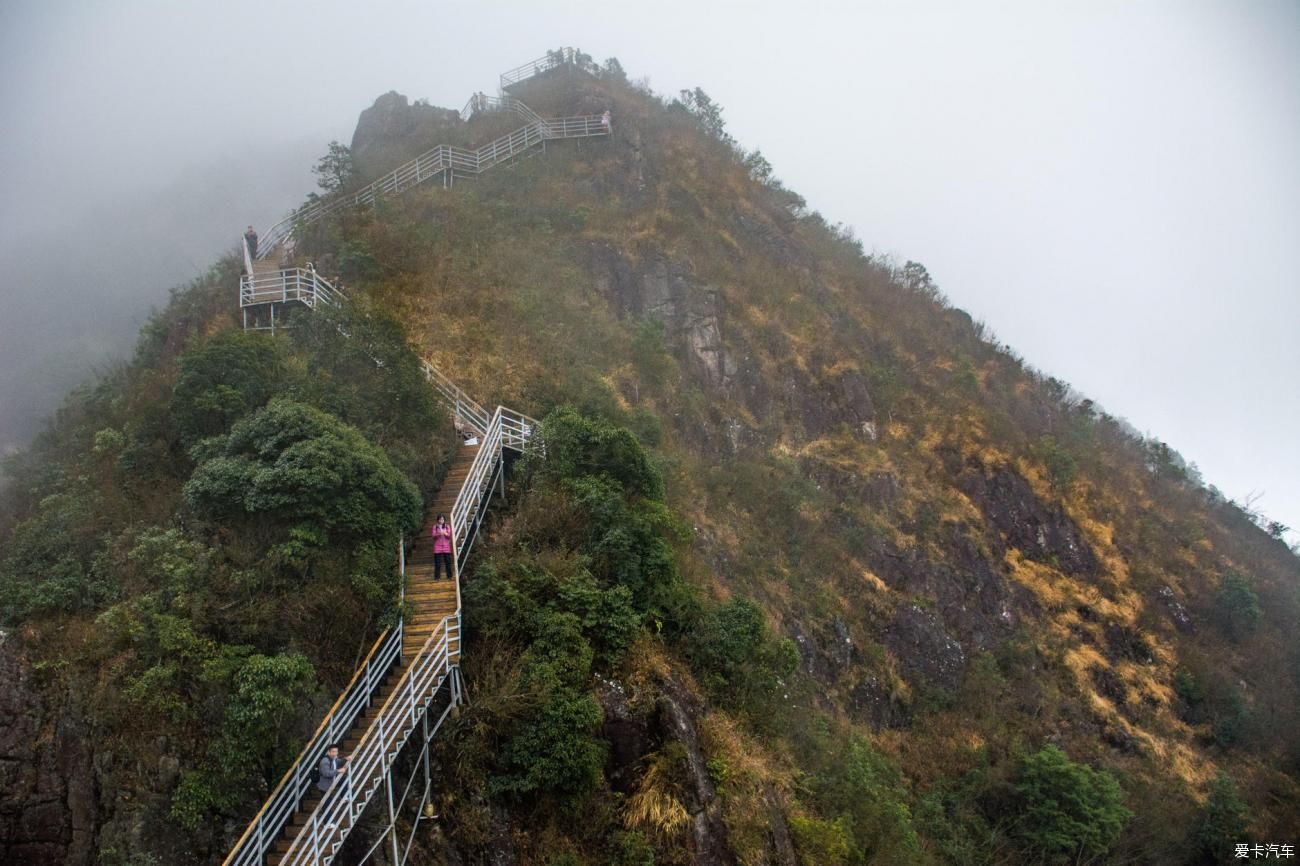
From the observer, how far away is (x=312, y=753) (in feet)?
33.7

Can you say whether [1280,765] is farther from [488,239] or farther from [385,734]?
[488,239]

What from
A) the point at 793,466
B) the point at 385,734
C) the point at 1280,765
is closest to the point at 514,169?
the point at 793,466

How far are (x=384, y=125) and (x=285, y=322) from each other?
752 inches

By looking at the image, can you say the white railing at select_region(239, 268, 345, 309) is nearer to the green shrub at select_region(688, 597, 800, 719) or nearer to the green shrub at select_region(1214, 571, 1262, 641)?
the green shrub at select_region(688, 597, 800, 719)

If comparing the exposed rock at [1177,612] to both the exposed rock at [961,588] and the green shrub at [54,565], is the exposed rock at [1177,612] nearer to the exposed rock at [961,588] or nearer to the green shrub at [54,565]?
the exposed rock at [961,588]

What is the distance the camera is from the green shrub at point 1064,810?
18406mm

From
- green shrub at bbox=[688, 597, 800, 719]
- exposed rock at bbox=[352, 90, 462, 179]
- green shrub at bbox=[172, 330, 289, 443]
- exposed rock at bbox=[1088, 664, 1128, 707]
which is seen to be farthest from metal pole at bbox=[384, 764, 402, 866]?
exposed rock at bbox=[352, 90, 462, 179]

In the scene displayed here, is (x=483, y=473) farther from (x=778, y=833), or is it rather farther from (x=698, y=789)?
(x=778, y=833)

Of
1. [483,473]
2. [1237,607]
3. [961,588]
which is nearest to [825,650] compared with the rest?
[961,588]

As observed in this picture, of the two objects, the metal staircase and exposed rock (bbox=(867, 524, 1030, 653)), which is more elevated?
the metal staircase

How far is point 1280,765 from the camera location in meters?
24.3

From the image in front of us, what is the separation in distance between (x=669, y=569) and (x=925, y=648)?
1238 centimetres

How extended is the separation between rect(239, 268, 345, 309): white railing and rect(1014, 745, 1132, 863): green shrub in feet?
74.3

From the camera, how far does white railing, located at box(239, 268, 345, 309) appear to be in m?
20.5
